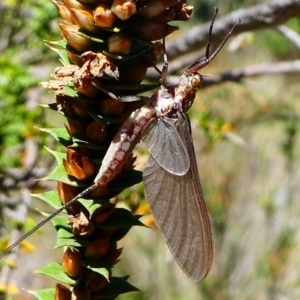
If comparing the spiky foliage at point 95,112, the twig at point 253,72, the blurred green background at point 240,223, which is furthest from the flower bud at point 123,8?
the blurred green background at point 240,223

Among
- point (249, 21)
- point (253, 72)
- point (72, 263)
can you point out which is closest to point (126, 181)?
point (72, 263)

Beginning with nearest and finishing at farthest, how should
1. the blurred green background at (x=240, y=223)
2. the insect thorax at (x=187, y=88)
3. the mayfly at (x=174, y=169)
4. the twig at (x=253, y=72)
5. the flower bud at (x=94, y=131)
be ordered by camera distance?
the flower bud at (x=94, y=131), the mayfly at (x=174, y=169), the insect thorax at (x=187, y=88), the twig at (x=253, y=72), the blurred green background at (x=240, y=223)

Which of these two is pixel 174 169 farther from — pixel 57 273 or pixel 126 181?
pixel 57 273

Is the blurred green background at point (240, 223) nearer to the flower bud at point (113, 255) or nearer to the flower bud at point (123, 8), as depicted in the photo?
the flower bud at point (113, 255)

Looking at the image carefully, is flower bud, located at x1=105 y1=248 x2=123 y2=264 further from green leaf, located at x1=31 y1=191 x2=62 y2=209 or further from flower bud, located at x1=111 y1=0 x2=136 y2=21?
flower bud, located at x1=111 y1=0 x2=136 y2=21

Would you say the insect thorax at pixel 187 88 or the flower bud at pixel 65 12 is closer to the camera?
the flower bud at pixel 65 12

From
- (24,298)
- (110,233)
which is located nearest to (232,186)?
(24,298)


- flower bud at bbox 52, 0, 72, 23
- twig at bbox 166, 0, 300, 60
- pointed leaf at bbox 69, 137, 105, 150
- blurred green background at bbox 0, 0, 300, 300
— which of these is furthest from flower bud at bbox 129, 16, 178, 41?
blurred green background at bbox 0, 0, 300, 300

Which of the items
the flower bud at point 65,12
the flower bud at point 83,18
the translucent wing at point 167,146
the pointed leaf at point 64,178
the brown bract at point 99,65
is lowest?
the translucent wing at point 167,146
